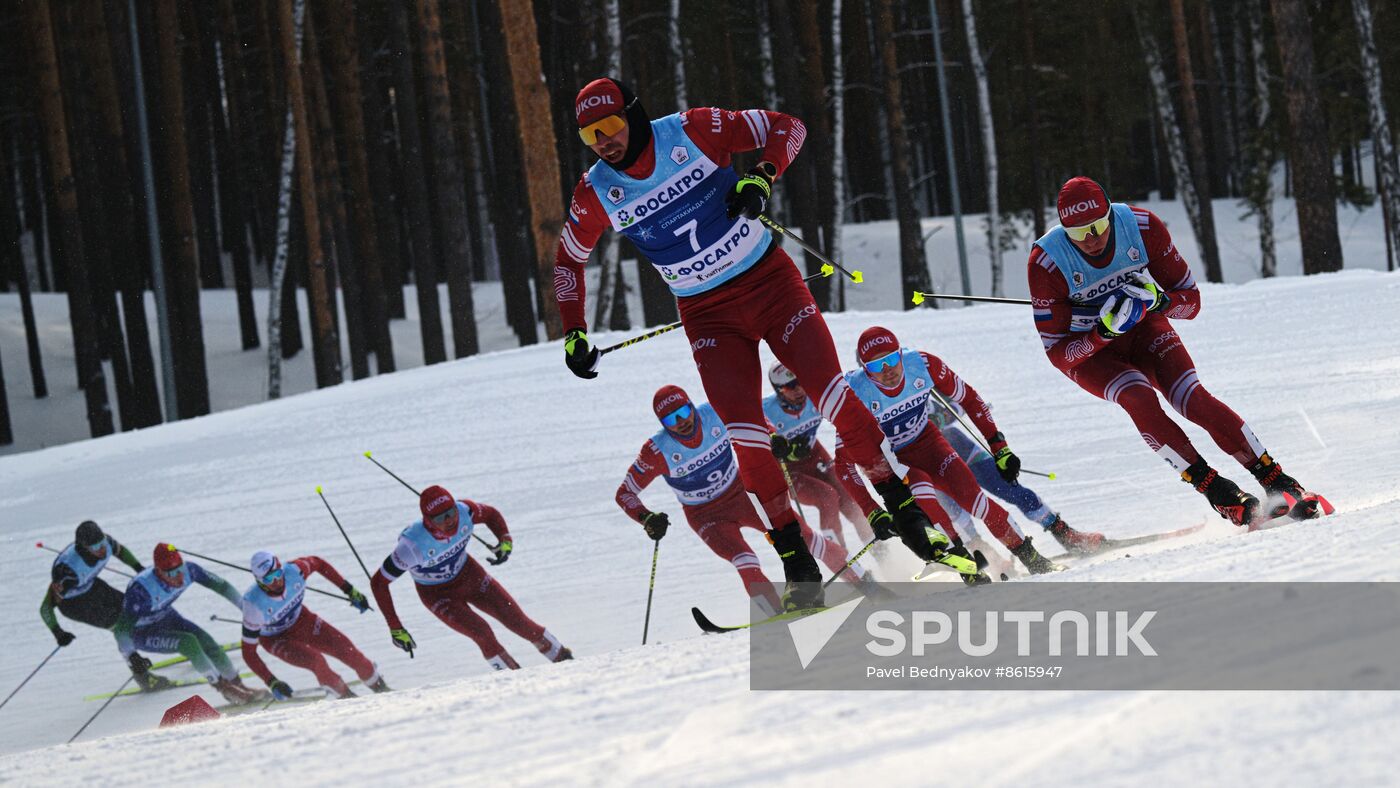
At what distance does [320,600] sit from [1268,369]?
865 cm

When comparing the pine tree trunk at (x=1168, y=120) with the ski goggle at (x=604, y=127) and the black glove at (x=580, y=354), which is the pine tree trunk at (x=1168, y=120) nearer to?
the black glove at (x=580, y=354)

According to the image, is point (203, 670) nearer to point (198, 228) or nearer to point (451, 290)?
point (451, 290)

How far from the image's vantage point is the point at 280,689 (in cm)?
1004

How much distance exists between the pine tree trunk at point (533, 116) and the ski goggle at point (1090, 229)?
8579 mm

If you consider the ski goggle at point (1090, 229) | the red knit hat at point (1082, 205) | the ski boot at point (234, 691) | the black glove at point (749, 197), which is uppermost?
the black glove at point (749, 197)

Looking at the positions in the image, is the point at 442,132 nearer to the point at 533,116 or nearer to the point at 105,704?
the point at 533,116

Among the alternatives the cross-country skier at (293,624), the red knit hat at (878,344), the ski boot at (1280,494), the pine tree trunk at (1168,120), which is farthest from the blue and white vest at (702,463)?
the pine tree trunk at (1168,120)

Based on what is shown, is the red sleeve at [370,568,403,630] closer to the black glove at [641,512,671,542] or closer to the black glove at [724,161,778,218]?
the black glove at [641,512,671,542]

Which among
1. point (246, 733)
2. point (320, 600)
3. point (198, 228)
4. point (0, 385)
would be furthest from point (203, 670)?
point (198, 228)

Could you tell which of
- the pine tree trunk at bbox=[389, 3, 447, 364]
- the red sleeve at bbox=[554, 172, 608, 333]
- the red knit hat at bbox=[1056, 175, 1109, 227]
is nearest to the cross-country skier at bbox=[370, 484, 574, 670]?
the red sleeve at bbox=[554, 172, 608, 333]

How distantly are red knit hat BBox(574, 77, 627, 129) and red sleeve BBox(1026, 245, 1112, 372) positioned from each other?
2447 millimetres

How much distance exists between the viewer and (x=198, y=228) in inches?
1330

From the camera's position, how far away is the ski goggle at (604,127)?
197 inches

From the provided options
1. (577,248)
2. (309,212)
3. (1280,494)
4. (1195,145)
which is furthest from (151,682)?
(1195,145)
